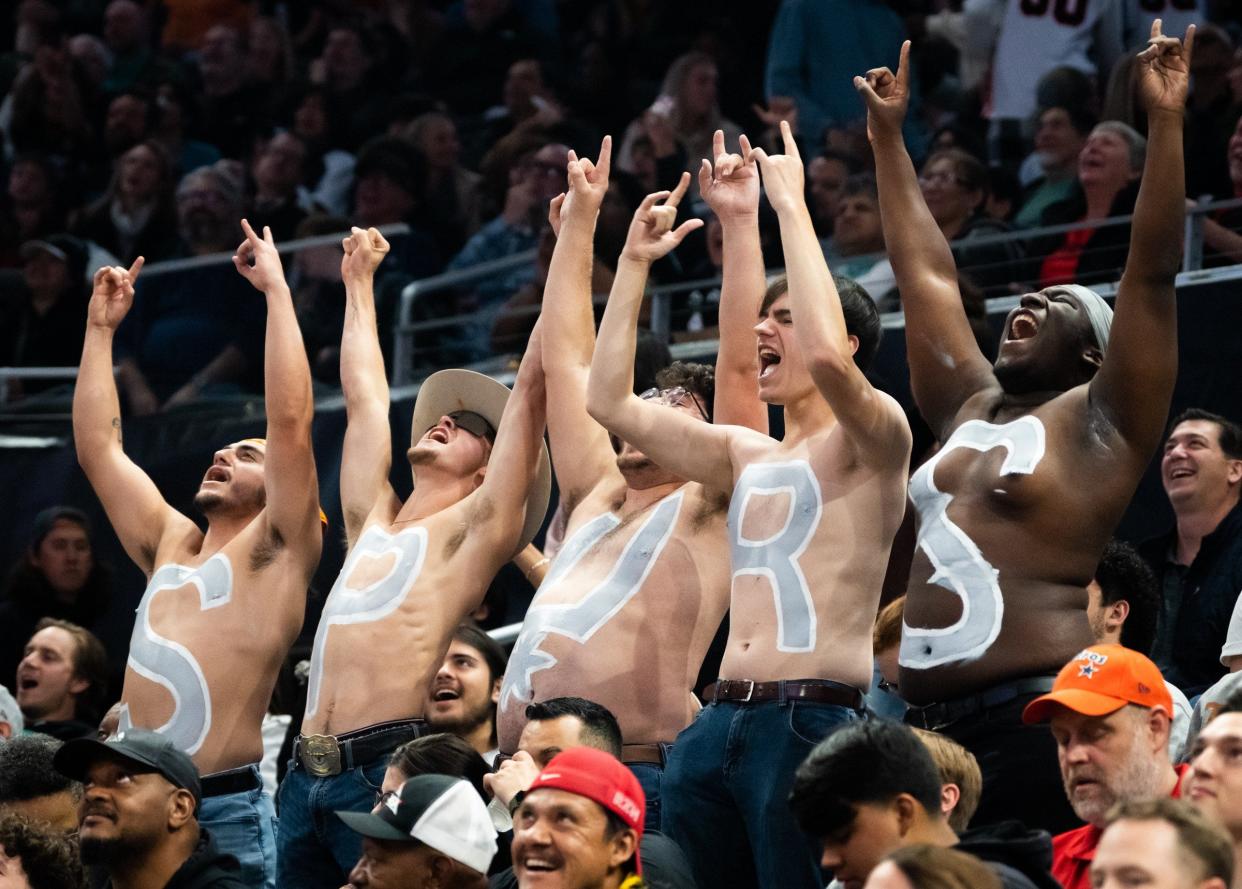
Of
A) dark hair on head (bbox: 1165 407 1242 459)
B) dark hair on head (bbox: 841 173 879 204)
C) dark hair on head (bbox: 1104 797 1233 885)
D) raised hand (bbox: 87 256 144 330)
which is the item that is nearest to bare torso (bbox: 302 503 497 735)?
raised hand (bbox: 87 256 144 330)

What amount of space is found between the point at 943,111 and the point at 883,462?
18.7 feet

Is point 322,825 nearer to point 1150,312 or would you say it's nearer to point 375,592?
point 375,592

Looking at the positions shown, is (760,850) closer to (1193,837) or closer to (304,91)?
(1193,837)

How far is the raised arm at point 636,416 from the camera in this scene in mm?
5176

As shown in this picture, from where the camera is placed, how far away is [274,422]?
20.3 feet

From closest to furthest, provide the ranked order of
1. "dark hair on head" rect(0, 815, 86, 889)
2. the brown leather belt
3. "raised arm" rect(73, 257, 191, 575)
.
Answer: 1. the brown leather belt
2. "dark hair on head" rect(0, 815, 86, 889)
3. "raised arm" rect(73, 257, 191, 575)

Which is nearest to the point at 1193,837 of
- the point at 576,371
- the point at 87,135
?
the point at 576,371

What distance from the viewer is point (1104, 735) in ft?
14.2

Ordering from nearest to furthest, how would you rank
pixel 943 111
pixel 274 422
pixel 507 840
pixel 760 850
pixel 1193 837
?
pixel 1193 837 → pixel 760 850 → pixel 507 840 → pixel 274 422 → pixel 943 111

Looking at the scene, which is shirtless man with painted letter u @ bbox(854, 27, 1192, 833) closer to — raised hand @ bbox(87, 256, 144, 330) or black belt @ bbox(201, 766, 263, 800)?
black belt @ bbox(201, 766, 263, 800)

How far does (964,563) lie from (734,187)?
1298 millimetres

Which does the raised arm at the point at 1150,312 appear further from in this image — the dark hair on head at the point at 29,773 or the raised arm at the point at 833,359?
the dark hair on head at the point at 29,773

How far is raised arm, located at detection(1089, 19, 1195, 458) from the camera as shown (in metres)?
4.71

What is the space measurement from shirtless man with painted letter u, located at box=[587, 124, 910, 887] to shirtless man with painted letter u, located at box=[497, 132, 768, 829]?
388mm
